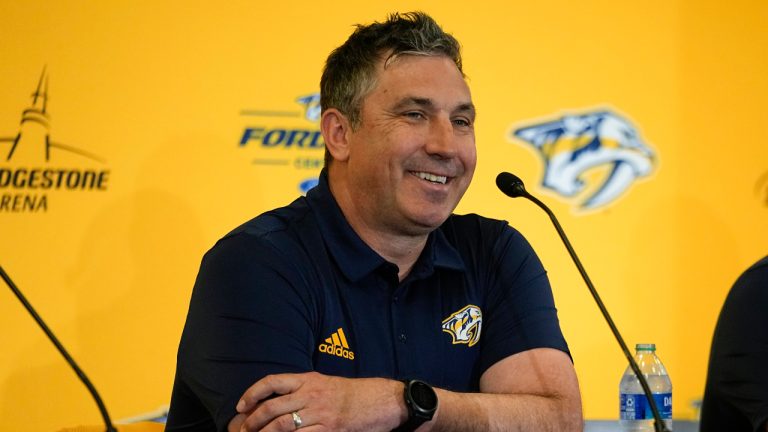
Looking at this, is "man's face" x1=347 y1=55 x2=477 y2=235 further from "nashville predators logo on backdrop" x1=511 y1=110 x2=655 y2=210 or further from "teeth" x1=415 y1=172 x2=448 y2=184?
"nashville predators logo on backdrop" x1=511 y1=110 x2=655 y2=210

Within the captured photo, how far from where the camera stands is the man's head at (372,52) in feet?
8.12

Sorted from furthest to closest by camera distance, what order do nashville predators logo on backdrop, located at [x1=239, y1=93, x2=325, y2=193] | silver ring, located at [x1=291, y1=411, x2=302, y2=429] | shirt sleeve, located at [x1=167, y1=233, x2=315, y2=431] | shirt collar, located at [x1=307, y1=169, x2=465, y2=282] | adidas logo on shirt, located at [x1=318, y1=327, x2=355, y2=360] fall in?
nashville predators logo on backdrop, located at [x1=239, y1=93, x2=325, y2=193] < shirt collar, located at [x1=307, y1=169, x2=465, y2=282] < adidas logo on shirt, located at [x1=318, y1=327, x2=355, y2=360] < shirt sleeve, located at [x1=167, y1=233, x2=315, y2=431] < silver ring, located at [x1=291, y1=411, x2=302, y2=429]

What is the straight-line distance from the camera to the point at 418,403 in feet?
6.46

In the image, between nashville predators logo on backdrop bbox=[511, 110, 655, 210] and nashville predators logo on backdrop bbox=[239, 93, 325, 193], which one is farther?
nashville predators logo on backdrop bbox=[511, 110, 655, 210]

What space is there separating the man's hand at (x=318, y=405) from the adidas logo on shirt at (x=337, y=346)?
0.77 feet

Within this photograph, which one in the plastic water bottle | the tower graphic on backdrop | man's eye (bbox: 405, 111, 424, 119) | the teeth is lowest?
the plastic water bottle

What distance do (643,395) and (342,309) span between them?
4.91 ft

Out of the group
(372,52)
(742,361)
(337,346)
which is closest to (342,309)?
(337,346)

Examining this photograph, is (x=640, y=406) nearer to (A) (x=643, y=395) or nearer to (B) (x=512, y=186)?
(A) (x=643, y=395)

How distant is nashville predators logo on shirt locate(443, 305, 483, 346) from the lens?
94.5 inches

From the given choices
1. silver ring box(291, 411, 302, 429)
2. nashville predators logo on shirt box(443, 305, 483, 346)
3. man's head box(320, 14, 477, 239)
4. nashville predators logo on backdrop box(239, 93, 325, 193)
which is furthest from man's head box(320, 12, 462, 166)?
nashville predators logo on backdrop box(239, 93, 325, 193)

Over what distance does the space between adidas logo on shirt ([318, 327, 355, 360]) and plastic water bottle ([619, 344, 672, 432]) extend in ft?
3.90

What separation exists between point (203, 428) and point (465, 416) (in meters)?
0.58

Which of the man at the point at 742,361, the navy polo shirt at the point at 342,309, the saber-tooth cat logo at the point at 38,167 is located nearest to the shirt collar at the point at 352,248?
the navy polo shirt at the point at 342,309
